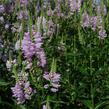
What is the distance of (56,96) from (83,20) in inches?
118

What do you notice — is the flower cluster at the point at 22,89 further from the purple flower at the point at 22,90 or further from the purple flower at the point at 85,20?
the purple flower at the point at 85,20

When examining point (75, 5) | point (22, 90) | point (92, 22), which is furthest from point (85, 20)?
point (22, 90)

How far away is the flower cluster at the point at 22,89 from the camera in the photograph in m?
4.65

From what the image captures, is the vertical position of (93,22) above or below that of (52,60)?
above

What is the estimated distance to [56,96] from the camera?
531cm

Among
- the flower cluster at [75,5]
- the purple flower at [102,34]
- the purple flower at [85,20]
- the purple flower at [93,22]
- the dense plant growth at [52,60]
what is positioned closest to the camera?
the dense plant growth at [52,60]

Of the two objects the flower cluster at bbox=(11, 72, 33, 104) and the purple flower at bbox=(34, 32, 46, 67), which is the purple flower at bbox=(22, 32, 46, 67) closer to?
the purple flower at bbox=(34, 32, 46, 67)

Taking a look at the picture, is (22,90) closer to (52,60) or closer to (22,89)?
(22,89)

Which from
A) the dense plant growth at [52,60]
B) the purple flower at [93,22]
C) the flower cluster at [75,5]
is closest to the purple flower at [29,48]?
the dense plant growth at [52,60]

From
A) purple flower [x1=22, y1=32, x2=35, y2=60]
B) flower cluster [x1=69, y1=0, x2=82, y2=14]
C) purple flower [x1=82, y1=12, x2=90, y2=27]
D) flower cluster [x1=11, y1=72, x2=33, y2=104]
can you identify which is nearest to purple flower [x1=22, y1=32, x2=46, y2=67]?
purple flower [x1=22, y1=32, x2=35, y2=60]

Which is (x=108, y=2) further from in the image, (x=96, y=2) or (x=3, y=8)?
(x=3, y=8)

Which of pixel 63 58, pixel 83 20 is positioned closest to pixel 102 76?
pixel 63 58

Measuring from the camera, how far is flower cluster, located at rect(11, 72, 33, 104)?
4.65 metres

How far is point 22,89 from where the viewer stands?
15.4 feet
